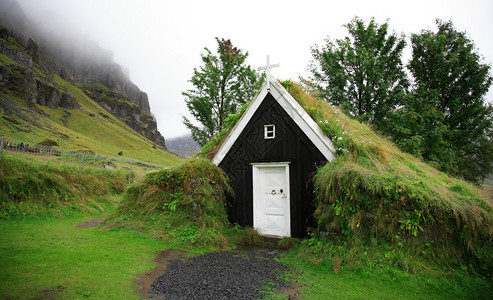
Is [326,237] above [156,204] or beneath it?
beneath

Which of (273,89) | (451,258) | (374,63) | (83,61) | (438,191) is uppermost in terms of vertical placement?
(83,61)

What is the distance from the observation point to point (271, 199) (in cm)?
824

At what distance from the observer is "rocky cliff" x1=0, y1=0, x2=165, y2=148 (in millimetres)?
73137

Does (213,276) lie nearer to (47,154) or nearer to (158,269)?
(158,269)

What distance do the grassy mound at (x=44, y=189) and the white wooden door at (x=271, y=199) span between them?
7973mm

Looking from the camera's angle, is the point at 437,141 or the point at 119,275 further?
the point at 437,141

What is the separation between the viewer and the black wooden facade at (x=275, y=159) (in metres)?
7.56

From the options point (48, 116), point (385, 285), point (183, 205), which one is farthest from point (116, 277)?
point (48, 116)

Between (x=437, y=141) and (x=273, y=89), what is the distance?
392 inches

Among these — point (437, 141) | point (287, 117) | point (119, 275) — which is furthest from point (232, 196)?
point (437, 141)

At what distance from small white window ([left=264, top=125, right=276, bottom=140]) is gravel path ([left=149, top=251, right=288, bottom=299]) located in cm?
378

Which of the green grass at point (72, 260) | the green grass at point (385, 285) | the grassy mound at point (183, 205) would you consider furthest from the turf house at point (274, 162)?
the green grass at point (72, 260)

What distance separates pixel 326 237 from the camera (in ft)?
20.8

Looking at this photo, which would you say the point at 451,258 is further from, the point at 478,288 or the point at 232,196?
the point at 232,196
